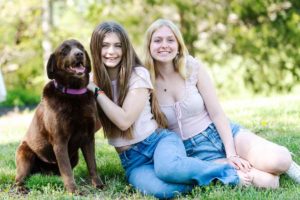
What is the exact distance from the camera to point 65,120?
3.67 metres

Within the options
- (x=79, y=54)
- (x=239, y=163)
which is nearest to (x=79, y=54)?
(x=79, y=54)

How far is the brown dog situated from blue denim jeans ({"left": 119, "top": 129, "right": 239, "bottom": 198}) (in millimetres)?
342

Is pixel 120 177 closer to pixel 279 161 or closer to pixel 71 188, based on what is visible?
pixel 71 188

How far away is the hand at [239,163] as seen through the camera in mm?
3825

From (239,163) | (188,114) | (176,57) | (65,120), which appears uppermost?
(176,57)

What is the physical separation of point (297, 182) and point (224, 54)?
10.9m

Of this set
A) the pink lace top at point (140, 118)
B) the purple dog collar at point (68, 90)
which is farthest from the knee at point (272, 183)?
the purple dog collar at point (68, 90)

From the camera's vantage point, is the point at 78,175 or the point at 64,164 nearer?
the point at 64,164

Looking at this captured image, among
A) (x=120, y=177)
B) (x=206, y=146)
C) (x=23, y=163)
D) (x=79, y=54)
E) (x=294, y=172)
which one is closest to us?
(x=79, y=54)

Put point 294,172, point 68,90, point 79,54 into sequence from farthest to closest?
point 294,172
point 68,90
point 79,54

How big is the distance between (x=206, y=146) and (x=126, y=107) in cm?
74

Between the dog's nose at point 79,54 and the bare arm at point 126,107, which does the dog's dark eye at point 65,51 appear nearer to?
the dog's nose at point 79,54

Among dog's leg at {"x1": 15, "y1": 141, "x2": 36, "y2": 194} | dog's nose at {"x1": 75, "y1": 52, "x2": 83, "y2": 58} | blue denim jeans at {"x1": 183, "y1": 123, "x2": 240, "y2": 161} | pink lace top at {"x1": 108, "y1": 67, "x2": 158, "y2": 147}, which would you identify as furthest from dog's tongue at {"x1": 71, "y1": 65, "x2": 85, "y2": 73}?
blue denim jeans at {"x1": 183, "y1": 123, "x2": 240, "y2": 161}

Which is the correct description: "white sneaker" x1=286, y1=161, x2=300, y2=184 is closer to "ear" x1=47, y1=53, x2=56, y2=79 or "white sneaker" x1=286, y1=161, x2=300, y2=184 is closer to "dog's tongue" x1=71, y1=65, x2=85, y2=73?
"dog's tongue" x1=71, y1=65, x2=85, y2=73
